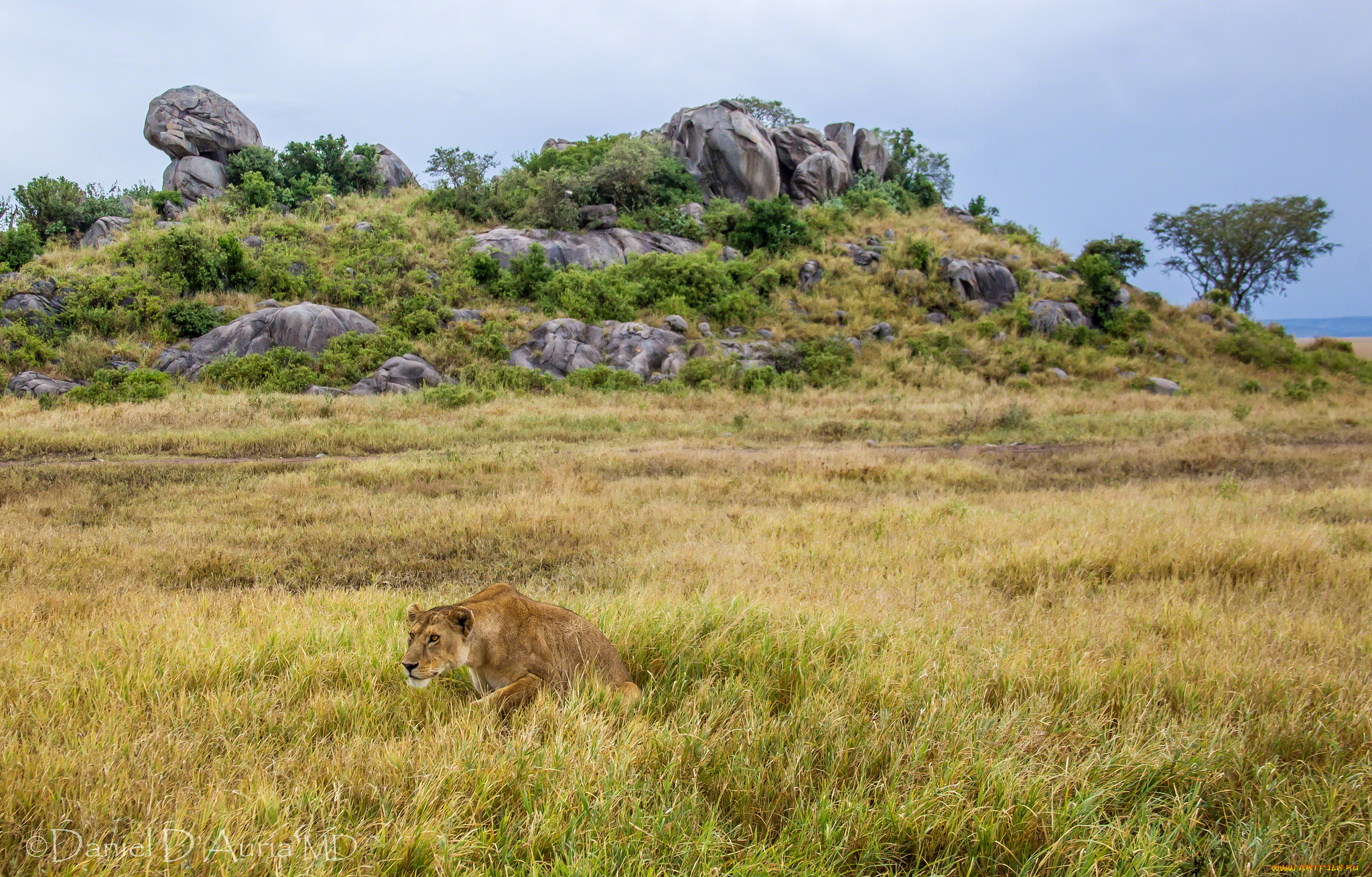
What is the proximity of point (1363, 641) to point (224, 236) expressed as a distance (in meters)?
32.1

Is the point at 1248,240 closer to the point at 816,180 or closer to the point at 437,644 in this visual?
the point at 816,180

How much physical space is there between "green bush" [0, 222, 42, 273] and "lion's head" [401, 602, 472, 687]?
115 feet

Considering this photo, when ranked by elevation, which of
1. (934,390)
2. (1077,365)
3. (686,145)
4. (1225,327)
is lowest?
(934,390)

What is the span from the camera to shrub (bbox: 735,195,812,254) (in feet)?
119

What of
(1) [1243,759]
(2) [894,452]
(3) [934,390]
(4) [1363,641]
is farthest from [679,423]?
(1) [1243,759]

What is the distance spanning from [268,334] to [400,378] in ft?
17.0

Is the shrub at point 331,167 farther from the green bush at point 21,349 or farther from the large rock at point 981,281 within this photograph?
the large rock at point 981,281

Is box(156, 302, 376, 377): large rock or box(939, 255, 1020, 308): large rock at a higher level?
box(939, 255, 1020, 308): large rock

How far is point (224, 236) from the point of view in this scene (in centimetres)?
2717

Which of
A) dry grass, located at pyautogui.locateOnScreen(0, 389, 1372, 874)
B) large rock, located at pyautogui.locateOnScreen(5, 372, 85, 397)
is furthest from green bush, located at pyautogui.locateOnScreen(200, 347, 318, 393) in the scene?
dry grass, located at pyautogui.locateOnScreen(0, 389, 1372, 874)

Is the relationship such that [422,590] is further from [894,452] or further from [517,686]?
[894,452]

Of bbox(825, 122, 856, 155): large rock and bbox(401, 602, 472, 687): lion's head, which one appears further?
bbox(825, 122, 856, 155): large rock

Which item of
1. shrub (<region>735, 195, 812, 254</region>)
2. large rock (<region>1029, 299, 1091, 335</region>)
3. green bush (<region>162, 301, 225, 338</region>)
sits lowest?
green bush (<region>162, 301, 225, 338</region>)

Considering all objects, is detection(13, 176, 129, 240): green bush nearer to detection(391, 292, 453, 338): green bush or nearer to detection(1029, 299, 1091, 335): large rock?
detection(391, 292, 453, 338): green bush
